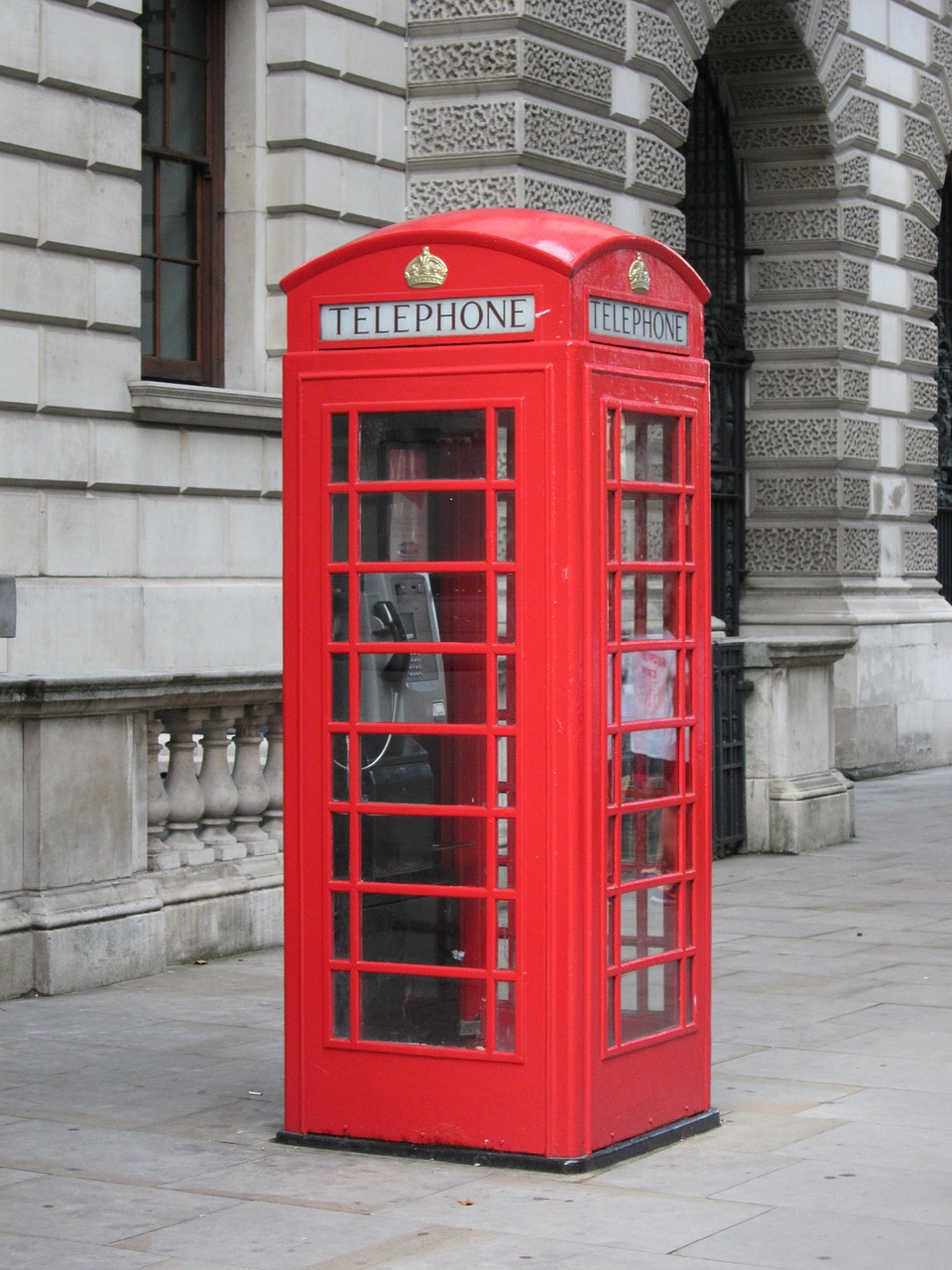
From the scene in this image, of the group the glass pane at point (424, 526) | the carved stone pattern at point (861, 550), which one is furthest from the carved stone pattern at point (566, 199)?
the glass pane at point (424, 526)

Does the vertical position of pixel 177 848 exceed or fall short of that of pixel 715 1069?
it exceeds it

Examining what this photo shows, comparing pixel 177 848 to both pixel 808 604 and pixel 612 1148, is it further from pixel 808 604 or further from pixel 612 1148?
pixel 808 604

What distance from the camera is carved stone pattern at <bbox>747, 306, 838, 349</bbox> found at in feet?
58.4

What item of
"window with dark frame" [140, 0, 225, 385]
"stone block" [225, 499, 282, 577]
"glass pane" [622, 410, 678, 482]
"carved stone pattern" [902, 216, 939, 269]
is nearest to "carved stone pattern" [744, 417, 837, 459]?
"carved stone pattern" [902, 216, 939, 269]

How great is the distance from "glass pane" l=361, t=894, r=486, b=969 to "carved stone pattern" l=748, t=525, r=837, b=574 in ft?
40.7

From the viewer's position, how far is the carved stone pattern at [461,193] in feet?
44.2

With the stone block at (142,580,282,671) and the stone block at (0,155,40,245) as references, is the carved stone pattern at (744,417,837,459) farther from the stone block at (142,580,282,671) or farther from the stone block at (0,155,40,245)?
the stone block at (0,155,40,245)

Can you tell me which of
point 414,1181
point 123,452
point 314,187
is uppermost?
point 314,187

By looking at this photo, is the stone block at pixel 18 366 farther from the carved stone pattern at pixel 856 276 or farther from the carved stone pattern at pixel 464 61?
the carved stone pattern at pixel 856 276

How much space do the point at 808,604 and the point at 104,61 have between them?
809 centimetres

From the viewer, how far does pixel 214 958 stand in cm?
874

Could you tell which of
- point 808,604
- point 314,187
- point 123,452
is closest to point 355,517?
point 123,452

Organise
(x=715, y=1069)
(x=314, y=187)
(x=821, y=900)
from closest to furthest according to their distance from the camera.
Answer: (x=715, y=1069), (x=821, y=900), (x=314, y=187)

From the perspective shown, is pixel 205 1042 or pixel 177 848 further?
pixel 177 848
